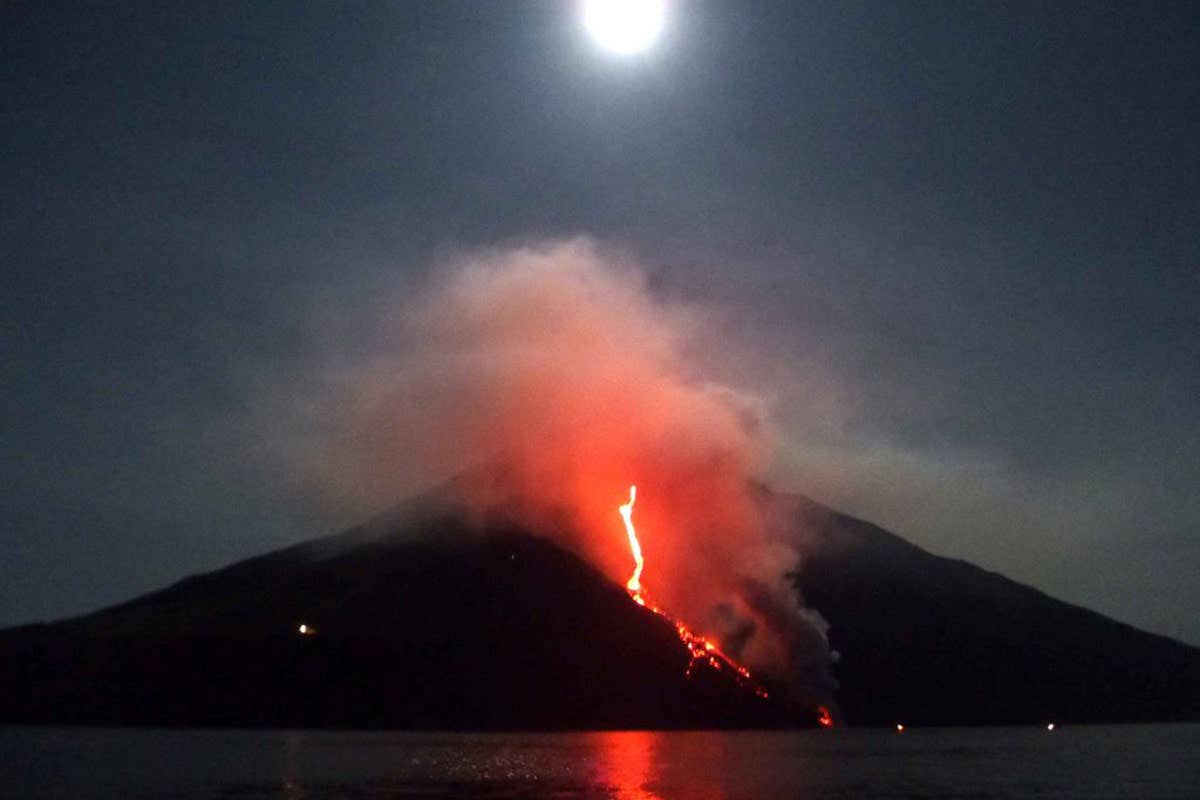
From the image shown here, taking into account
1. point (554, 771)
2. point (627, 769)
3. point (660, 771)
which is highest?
point (627, 769)

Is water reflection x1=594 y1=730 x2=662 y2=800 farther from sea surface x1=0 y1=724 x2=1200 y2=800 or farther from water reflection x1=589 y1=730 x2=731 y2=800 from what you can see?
sea surface x1=0 y1=724 x2=1200 y2=800

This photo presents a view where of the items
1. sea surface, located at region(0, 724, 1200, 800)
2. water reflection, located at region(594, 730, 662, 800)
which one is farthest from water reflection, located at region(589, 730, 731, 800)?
sea surface, located at region(0, 724, 1200, 800)

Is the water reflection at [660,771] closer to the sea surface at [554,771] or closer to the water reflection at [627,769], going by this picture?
the water reflection at [627,769]

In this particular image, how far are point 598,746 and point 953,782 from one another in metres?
73.6

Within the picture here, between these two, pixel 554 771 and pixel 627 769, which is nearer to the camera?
pixel 554 771

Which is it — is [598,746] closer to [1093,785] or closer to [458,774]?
[458,774]

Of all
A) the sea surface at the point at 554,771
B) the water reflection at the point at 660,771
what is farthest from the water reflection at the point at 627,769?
the sea surface at the point at 554,771

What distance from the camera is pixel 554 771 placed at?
454ft

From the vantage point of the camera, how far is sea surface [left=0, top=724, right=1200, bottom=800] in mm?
111188

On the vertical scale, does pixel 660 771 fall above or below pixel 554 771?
below

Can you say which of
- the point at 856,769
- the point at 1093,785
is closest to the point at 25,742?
the point at 856,769

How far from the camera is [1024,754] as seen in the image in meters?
193

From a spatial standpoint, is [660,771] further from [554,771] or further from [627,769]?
[554,771]

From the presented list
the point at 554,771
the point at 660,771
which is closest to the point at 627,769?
the point at 660,771
